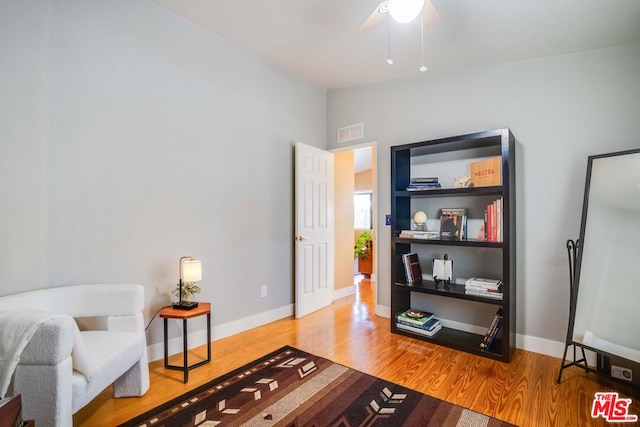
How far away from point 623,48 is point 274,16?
277 cm

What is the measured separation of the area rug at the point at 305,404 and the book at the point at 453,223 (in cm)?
147

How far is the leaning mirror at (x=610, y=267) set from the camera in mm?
1966

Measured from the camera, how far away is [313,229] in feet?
12.2

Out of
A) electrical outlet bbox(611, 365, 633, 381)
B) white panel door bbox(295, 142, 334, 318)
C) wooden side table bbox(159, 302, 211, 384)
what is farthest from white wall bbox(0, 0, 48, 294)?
electrical outlet bbox(611, 365, 633, 381)

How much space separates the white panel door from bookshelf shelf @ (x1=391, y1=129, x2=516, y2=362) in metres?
1.02

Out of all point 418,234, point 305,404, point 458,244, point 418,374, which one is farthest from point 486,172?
point 305,404

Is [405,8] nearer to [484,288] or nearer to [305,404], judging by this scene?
[484,288]

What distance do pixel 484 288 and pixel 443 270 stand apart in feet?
1.32

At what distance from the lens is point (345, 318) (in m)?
3.52

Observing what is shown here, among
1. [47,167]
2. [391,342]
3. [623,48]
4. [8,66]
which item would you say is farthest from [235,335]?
[623,48]

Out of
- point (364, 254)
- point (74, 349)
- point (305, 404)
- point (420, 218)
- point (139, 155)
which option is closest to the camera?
point (74, 349)

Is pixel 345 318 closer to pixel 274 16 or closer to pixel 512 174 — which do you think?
pixel 512 174

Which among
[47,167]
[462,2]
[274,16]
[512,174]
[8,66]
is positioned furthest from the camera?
[512,174]

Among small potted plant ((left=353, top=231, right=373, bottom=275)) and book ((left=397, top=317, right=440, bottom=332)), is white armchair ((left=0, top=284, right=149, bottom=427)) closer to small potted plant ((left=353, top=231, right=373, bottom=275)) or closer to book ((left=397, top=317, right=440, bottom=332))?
book ((left=397, top=317, right=440, bottom=332))
